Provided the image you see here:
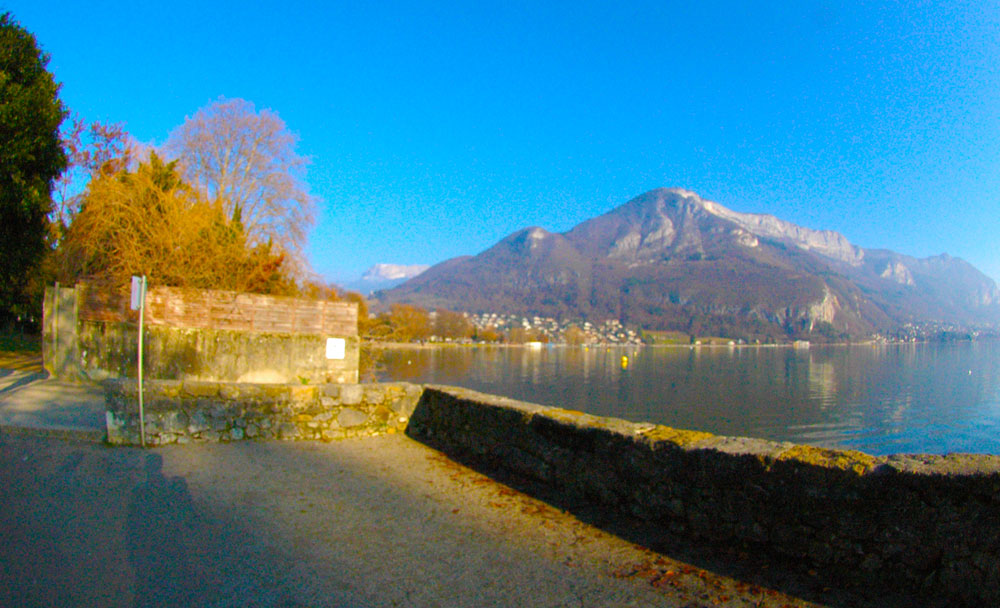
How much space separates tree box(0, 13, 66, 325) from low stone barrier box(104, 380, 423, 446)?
8.46 metres

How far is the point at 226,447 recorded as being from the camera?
7.45m

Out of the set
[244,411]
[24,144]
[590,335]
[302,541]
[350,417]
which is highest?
[24,144]

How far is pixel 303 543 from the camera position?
438 cm

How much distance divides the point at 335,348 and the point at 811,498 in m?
15.3

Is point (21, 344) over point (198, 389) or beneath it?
beneath

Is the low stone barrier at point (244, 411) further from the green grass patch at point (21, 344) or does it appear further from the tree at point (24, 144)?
the green grass patch at point (21, 344)

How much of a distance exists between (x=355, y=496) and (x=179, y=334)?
12.3m

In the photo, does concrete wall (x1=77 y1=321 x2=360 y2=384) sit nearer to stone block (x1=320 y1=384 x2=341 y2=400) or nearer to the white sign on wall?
the white sign on wall

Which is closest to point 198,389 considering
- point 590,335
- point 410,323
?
point 410,323

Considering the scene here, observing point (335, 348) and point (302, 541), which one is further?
point (335, 348)

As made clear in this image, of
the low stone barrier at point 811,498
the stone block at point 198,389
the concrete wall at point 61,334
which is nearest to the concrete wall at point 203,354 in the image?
the concrete wall at point 61,334

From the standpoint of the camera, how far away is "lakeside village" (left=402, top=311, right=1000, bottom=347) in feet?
504

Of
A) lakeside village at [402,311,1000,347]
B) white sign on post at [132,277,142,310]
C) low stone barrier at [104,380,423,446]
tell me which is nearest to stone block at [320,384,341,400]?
low stone barrier at [104,380,423,446]

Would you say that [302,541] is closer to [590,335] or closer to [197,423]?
[197,423]
